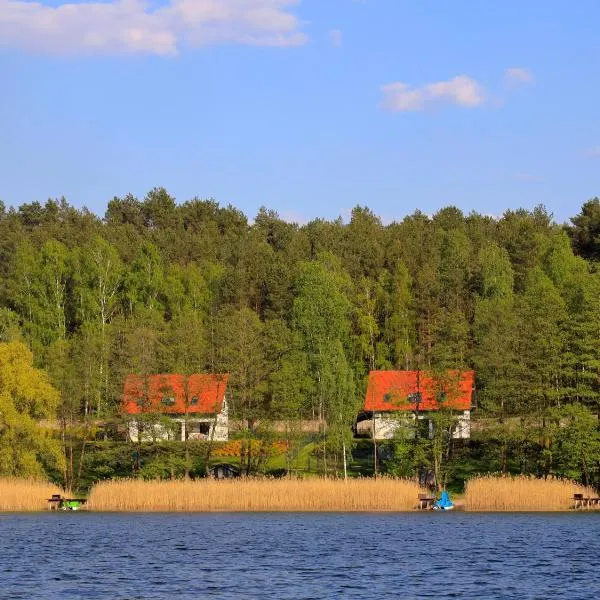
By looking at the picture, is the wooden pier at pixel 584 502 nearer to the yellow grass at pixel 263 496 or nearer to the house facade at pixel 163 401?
the yellow grass at pixel 263 496

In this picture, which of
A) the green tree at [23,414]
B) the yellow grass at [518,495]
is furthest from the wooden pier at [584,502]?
the green tree at [23,414]

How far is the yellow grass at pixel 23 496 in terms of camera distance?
7106cm

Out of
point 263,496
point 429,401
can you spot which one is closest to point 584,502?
point 429,401

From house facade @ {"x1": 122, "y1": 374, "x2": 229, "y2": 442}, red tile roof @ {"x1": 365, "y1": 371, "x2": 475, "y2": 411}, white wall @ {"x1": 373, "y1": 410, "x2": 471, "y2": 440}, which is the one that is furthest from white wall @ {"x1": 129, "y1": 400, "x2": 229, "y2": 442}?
red tile roof @ {"x1": 365, "y1": 371, "x2": 475, "y2": 411}

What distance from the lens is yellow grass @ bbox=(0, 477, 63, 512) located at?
71.1 meters

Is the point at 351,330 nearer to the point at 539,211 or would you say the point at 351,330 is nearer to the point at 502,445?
the point at 502,445

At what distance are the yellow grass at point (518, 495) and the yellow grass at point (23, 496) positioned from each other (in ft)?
81.6

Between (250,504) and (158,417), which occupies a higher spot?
(158,417)

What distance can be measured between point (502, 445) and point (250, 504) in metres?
20.1

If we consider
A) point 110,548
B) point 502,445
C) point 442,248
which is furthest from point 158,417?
point 442,248

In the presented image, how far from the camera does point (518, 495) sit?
217ft

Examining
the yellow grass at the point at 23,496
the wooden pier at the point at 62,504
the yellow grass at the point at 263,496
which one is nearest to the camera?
the yellow grass at the point at 263,496

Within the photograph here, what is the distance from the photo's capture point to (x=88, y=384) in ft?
298

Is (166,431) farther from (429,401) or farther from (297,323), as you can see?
(297,323)
